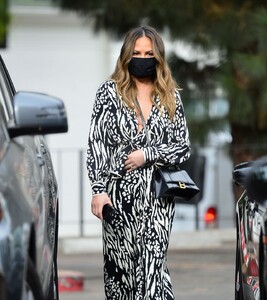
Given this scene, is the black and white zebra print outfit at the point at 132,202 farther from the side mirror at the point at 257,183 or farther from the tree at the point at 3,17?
the tree at the point at 3,17

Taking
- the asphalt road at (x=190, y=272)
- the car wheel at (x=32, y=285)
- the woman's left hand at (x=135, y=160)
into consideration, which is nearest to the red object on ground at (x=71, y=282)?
the asphalt road at (x=190, y=272)

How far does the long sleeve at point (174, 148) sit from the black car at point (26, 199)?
0.69m

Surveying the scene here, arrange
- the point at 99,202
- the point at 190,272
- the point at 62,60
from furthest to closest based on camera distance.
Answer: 1. the point at 62,60
2. the point at 190,272
3. the point at 99,202

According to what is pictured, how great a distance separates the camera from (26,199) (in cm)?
596

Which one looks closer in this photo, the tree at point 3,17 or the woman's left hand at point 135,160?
the woman's left hand at point 135,160

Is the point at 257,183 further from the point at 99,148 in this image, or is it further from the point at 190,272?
the point at 190,272

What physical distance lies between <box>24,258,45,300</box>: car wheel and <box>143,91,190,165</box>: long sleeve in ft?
6.36

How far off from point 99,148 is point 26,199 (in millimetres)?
2042

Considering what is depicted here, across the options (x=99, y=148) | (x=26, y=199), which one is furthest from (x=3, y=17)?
(x=26, y=199)

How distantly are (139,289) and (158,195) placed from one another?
53 cm

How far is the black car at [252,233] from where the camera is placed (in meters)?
5.98

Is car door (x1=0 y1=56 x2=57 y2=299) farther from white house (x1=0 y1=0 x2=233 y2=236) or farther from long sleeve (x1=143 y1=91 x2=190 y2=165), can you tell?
white house (x1=0 y1=0 x2=233 y2=236)

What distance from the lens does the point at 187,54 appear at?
19141 millimetres

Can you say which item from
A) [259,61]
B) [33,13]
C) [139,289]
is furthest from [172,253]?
[33,13]
